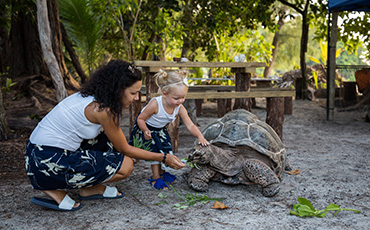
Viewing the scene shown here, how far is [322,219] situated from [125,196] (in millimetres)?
1576

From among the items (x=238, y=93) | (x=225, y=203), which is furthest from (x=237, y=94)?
(x=225, y=203)

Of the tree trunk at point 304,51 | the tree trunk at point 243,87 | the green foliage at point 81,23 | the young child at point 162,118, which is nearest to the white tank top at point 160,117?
the young child at point 162,118

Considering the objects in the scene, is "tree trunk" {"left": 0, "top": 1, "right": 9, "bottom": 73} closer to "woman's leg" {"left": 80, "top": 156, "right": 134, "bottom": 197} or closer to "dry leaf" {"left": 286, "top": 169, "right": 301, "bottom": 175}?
"woman's leg" {"left": 80, "top": 156, "right": 134, "bottom": 197}

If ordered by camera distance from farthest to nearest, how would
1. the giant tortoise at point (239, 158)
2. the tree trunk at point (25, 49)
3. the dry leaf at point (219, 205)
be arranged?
the tree trunk at point (25, 49), the giant tortoise at point (239, 158), the dry leaf at point (219, 205)

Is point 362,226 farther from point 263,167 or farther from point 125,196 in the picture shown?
point 125,196

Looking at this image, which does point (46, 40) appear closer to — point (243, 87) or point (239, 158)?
point (243, 87)

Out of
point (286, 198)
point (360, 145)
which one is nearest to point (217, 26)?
point (360, 145)

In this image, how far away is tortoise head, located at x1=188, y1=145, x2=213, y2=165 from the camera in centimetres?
296

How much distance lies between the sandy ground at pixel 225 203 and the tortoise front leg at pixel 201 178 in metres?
0.08

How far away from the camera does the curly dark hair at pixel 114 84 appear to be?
251cm

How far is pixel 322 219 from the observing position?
255cm

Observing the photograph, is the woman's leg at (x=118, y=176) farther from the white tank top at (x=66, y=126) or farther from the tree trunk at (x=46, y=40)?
the tree trunk at (x=46, y=40)

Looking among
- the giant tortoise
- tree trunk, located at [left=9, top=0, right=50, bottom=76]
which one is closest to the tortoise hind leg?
the giant tortoise

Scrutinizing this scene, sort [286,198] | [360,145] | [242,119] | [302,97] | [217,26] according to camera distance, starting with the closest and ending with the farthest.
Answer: [286,198] < [242,119] < [360,145] < [217,26] < [302,97]
